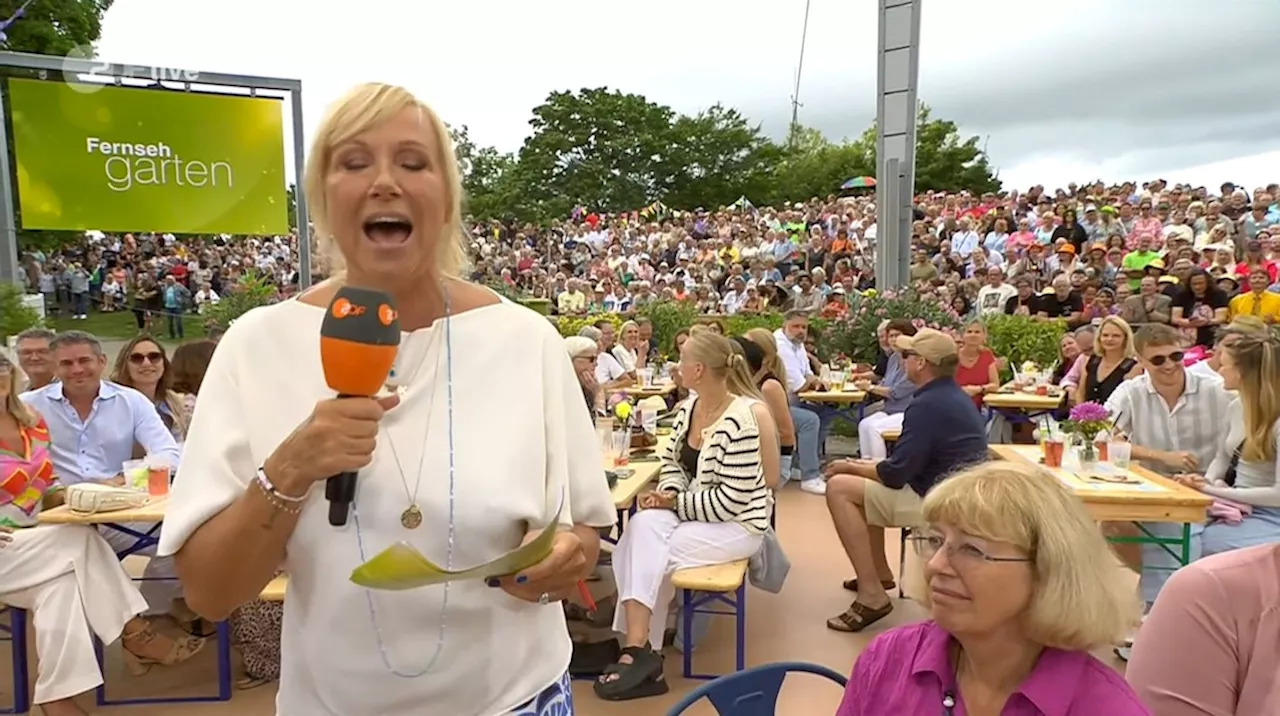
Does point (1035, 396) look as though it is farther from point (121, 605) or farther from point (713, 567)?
point (121, 605)

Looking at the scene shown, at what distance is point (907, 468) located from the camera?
169 inches

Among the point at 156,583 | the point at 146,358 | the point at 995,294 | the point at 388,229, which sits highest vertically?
the point at 388,229

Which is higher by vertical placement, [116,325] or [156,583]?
[116,325]

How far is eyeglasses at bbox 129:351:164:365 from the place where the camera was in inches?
180

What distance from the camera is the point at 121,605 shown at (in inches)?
139

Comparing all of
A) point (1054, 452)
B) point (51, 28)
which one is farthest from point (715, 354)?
point (51, 28)

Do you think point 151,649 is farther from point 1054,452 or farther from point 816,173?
point 816,173

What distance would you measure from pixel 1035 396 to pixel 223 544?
282 inches

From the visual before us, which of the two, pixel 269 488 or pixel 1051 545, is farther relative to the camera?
pixel 1051 545

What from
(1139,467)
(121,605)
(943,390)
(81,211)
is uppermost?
(81,211)

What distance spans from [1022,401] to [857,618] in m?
3.37

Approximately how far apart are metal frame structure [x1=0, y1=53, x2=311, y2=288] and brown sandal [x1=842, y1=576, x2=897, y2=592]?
5.38 metres

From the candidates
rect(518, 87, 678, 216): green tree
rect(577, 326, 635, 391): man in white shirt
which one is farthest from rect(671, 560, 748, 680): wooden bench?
rect(518, 87, 678, 216): green tree

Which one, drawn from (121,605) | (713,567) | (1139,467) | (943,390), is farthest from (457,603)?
(1139,467)
